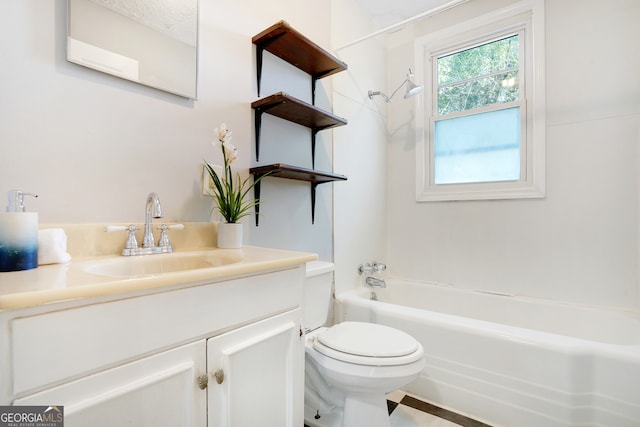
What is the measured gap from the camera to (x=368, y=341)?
1.21m

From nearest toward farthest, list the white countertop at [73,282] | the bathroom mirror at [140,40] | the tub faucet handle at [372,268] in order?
the white countertop at [73,282] → the bathroom mirror at [140,40] → the tub faucet handle at [372,268]

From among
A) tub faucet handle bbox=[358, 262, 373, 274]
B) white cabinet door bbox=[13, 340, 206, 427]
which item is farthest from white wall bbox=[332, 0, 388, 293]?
white cabinet door bbox=[13, 340, 206, 427]

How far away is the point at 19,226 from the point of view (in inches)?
26.6

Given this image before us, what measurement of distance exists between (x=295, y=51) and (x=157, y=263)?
1.21 m

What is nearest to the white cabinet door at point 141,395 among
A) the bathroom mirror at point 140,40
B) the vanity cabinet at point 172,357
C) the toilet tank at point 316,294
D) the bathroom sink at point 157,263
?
the vanity cabinet at point 172,357

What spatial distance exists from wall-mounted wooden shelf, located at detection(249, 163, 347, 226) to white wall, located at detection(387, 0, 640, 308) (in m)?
1.15

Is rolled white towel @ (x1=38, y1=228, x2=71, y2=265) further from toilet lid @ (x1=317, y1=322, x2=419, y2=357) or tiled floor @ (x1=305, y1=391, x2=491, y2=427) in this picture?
tiled floor @ (x1=305, y1=391, x2=491, y2=427)

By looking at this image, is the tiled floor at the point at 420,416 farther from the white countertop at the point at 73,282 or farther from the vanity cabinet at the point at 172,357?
the white countertop at the point at 73,282

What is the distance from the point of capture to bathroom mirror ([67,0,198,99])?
3.03 feet

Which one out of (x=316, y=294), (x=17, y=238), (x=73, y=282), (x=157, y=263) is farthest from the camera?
(x=316, y=294)

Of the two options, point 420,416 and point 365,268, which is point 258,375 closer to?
point 420,416

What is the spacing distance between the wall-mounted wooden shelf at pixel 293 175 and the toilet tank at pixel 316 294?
0.37 m

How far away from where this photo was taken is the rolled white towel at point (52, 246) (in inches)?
29.7

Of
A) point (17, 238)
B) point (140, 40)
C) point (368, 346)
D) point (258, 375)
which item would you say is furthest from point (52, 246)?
point (368, 346)
